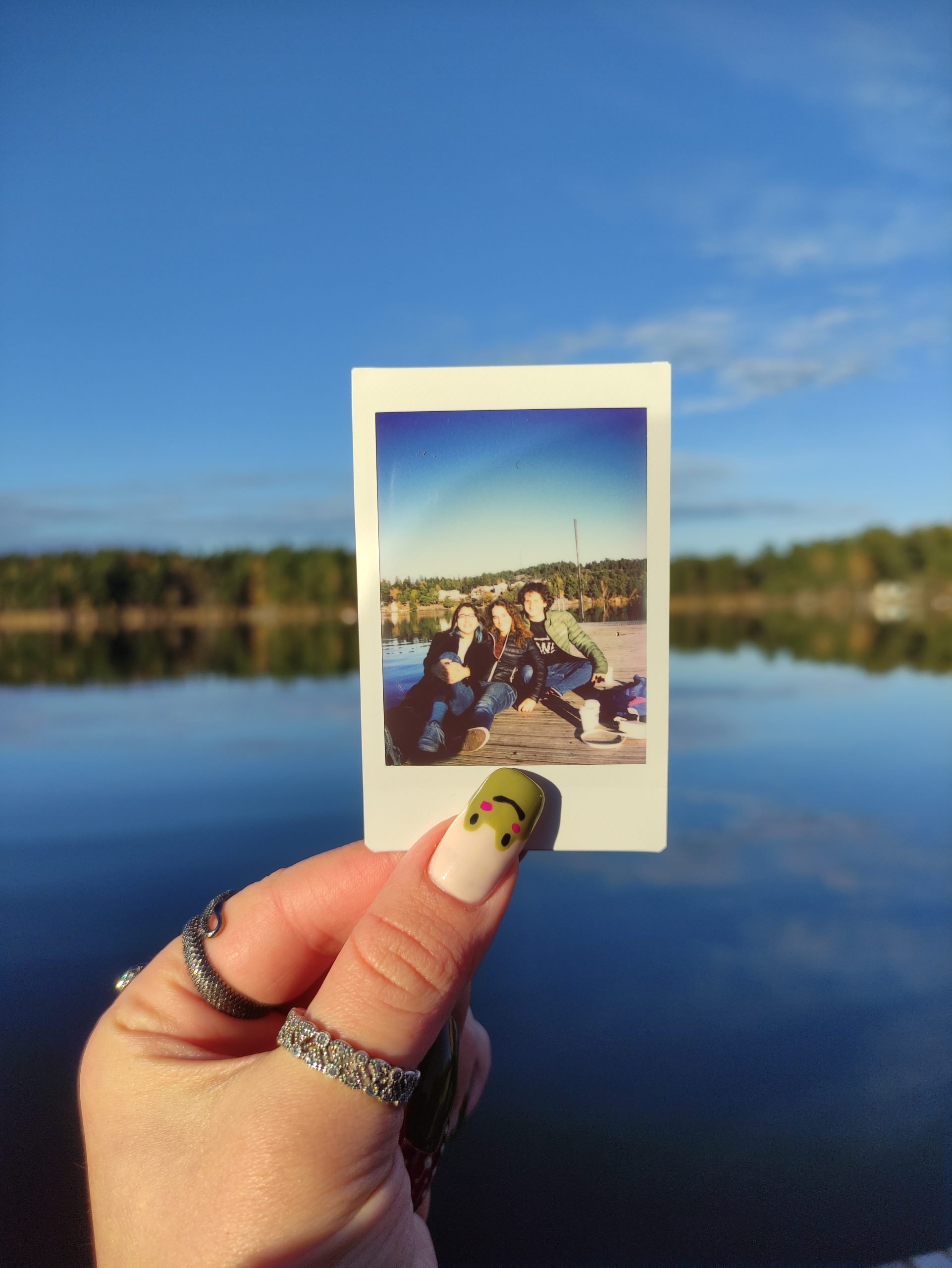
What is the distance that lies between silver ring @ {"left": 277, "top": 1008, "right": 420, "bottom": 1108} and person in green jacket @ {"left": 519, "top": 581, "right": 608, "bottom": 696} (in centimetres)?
67

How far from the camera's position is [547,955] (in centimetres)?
436

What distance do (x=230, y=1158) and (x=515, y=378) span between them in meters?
1.32

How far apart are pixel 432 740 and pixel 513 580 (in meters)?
0.33

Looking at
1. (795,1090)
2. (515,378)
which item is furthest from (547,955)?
(515,378)

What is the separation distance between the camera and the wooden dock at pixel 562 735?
1.51 meters

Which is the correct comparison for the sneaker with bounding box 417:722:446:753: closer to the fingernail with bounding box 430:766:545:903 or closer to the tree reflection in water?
the fingernail with bounding box 430:766:545:903

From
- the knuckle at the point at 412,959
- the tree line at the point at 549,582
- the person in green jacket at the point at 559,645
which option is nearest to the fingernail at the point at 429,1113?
the knuckle at the point at 412,959

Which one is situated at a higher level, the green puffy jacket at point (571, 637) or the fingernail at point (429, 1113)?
the green puffy jacket at point (571, 637)

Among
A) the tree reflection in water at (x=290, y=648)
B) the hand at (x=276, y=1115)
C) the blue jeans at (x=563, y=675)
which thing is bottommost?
the tree reflection in water at (x=290, y=648)

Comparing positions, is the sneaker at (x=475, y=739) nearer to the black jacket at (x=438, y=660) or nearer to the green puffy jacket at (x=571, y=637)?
the black jacket at (x=438, y=660)

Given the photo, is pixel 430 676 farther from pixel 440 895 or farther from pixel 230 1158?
pixel 230 1158

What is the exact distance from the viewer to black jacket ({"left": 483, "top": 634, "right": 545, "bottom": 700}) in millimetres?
1527

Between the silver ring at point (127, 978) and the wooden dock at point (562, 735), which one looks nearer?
the wooden dock at point (562, 735)

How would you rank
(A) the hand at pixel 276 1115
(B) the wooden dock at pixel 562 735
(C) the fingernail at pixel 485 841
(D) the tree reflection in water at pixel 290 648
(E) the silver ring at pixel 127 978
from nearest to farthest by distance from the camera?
(A) the hand at pixel 276 1115
(C) the fingernail at pixel 485 841
(B) the wooden dock at pixel 562 735
(E) the silver ring at pixel 127 978
(D) the tree reflection in water at pixel 290 648
